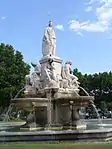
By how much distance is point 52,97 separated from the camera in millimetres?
20156

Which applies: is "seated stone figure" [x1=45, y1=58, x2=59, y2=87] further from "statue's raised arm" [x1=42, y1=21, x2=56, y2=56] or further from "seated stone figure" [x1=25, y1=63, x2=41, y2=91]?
"statue's raised arm" [x1=42, y1=21, x2=56, y2=56]

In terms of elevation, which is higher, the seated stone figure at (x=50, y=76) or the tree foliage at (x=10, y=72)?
the tree foliage at (x=10, y=72)

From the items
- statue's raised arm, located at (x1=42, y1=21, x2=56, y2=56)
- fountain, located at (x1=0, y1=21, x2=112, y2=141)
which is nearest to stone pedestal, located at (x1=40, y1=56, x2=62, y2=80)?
fountain, located at (x1=0, y1=21, x2=112, y2=141)

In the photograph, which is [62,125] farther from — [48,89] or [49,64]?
[49,64]

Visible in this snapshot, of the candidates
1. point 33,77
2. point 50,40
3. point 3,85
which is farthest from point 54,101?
point 3,85

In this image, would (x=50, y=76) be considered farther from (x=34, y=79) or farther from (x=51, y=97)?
(x=51, y=97)

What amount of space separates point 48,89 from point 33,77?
177 centimetres

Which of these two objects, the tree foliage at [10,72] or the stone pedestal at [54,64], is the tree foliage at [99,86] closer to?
the tree foliage at [10,72]

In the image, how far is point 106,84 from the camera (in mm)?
72812

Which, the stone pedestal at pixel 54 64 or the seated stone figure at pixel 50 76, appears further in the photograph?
the stone pedestal at pixel 54 64

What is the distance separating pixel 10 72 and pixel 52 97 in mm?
29107

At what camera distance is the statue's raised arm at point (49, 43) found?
2208 cm

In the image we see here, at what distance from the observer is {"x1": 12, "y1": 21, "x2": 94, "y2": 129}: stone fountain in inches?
773

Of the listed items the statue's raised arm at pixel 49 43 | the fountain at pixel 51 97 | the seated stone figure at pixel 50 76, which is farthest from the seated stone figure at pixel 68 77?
the statue's raised arm at pixel 49 43
